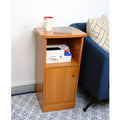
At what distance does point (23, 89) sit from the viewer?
1995mm

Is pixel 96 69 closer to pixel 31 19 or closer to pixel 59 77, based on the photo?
pixel 59 77

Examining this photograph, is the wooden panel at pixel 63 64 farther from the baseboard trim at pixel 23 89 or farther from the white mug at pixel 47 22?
the baseboard trim at pixel 23 89

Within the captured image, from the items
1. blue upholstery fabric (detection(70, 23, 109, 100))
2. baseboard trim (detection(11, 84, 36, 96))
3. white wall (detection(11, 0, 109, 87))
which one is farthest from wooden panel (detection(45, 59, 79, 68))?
baseboard trim (detection(11, 84, 36, 96))

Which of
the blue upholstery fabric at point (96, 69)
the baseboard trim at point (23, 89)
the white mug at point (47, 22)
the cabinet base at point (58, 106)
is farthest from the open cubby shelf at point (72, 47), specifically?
the baseboard trim at point (23, 89)

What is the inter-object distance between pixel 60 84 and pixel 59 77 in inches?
3.2

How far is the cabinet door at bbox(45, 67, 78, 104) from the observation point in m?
1.59

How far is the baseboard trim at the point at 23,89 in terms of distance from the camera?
196 centimetres

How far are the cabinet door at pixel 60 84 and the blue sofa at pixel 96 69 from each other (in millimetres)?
165

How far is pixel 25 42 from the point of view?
1831mm

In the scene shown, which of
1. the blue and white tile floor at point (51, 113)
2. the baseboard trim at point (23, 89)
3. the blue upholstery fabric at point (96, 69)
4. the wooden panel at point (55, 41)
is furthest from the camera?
the baseboard trim at point (23, 89)

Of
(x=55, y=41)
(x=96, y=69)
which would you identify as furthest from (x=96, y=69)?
(x=55, y=41)
